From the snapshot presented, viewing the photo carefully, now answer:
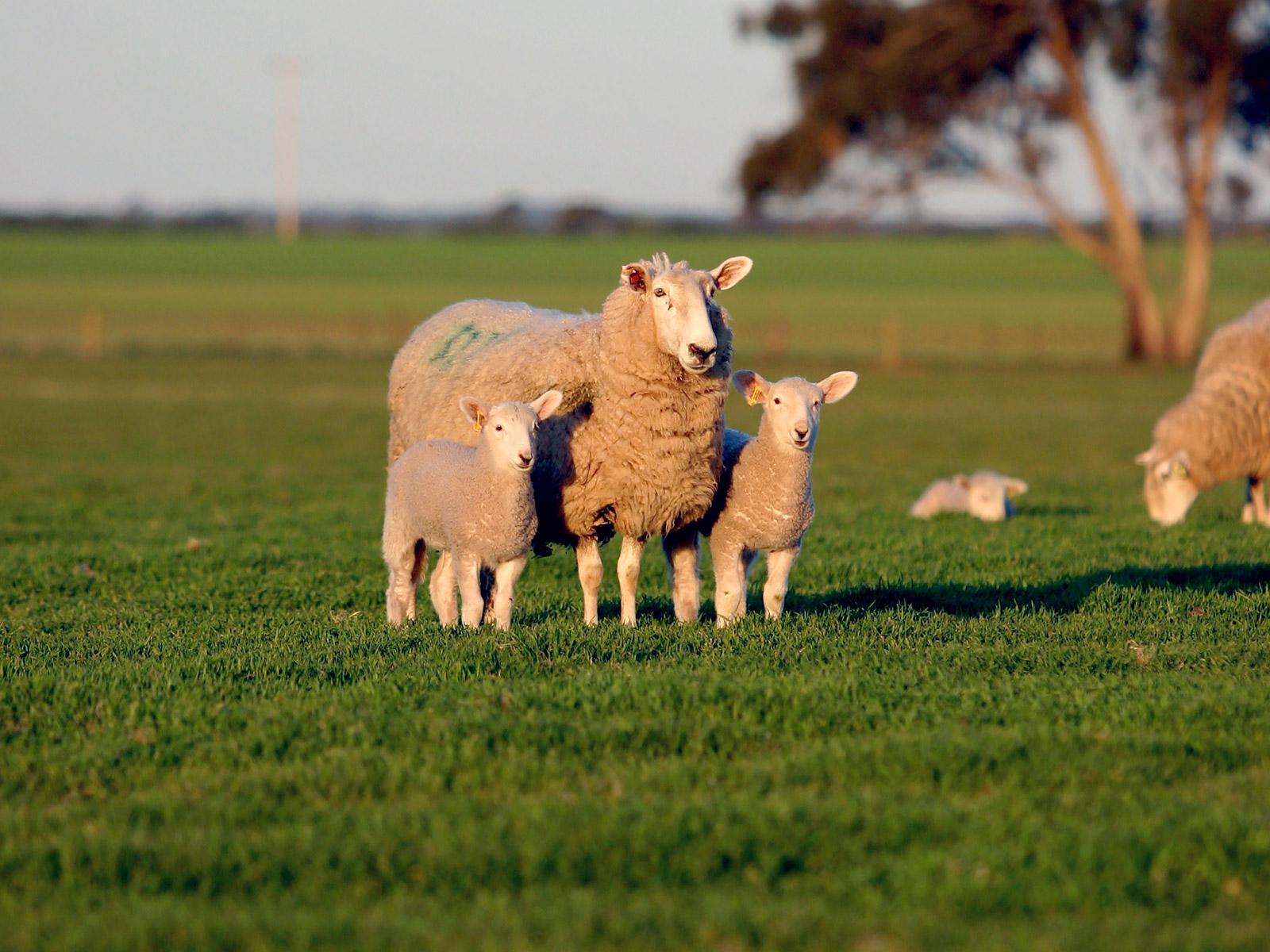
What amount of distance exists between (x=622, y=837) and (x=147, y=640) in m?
3.88

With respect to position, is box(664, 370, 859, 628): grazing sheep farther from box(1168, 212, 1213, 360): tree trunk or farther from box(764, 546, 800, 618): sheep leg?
box(1168, 212, 1213, 360): tree trunk

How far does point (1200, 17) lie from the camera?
1531 inches

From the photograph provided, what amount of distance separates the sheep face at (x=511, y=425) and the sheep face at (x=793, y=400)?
0.93 m

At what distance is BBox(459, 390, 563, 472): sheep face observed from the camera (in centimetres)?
743

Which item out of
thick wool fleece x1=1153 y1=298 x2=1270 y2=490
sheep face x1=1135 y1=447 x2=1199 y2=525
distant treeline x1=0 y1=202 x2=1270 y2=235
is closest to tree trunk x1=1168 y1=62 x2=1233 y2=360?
thick wool fleece x1=1153 y1=298 x2=1270 y2=490

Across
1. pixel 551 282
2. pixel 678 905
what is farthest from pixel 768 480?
pixel 551 282

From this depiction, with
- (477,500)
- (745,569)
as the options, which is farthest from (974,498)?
(477,500)

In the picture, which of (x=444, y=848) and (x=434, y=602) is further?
(x=434, y=602)

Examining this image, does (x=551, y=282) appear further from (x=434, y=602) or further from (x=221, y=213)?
(x=434, y=602)

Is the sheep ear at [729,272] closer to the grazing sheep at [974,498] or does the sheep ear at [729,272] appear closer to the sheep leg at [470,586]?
the sheep leg at [470,586]

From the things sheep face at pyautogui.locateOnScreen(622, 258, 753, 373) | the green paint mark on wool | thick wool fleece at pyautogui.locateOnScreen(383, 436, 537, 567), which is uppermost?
sheep face at pyautogui.locateOnScreen(622, 258, 753, 373)

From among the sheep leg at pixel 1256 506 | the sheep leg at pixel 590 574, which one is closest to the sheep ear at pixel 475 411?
the sheep leg at pixel 590 574

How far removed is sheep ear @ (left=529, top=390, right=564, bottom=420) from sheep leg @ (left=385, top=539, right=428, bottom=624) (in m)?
1.12

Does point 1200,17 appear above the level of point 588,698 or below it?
above
